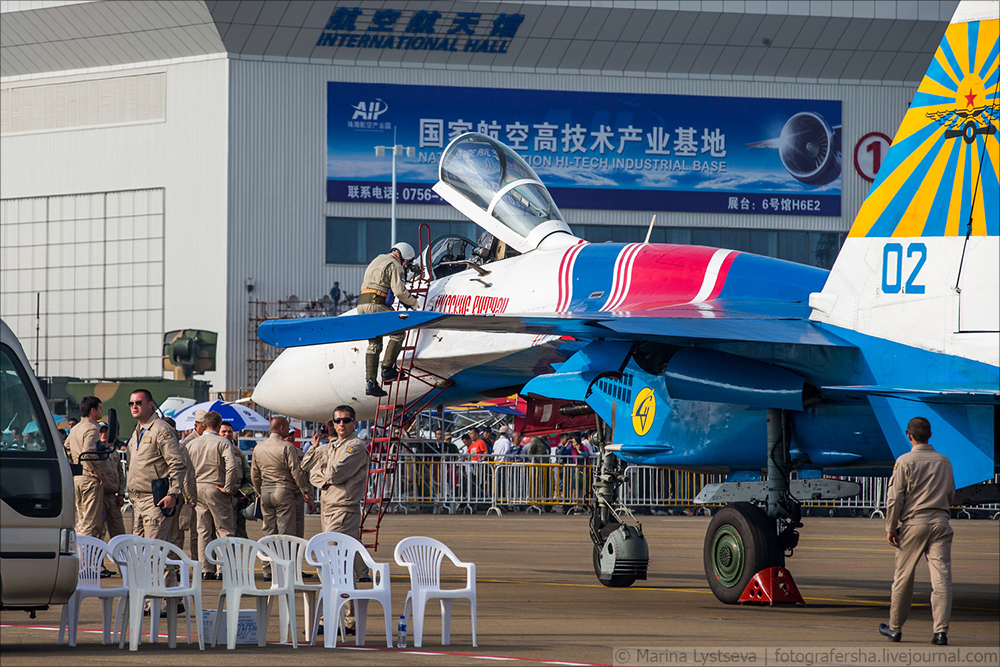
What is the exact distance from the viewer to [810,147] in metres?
49.1

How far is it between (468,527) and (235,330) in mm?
22763

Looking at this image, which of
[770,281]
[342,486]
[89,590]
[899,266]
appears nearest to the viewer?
[89,590]

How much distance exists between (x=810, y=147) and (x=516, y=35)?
12.7 metres

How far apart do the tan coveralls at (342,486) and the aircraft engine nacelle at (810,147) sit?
1575 inches

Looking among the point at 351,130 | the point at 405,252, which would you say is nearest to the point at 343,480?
the point at 405,252

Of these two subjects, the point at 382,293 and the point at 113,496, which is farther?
the point at 382,293

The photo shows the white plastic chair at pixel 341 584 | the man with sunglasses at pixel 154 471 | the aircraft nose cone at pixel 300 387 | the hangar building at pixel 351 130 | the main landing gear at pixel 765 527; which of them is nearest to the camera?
the white plastic chair at pixel 341 584

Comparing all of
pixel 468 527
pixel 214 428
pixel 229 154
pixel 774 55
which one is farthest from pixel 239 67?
pixel 214 428

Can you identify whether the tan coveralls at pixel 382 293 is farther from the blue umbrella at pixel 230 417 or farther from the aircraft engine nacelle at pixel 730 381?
the blue umbrella at pixel 230 417

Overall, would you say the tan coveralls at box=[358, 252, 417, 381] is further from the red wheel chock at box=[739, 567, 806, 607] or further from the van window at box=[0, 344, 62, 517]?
the van window at box=[0, 344, 62, 517]

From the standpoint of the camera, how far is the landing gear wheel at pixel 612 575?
44.9ft

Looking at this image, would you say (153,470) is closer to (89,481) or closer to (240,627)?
(240,627)

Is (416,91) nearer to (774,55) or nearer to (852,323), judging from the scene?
(774,55)

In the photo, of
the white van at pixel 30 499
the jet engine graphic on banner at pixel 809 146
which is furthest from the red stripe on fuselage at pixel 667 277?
the jet engine graphic on banner at pixel 809 146
